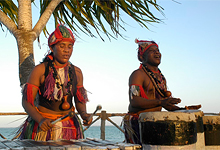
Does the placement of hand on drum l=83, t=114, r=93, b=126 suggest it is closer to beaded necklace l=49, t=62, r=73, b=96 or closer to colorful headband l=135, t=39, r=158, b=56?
beaded necklace l=49, t=62, r=73, b=96

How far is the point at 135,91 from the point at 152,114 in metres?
1.11

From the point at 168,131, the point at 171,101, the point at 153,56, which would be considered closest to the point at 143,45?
the point at 153,56

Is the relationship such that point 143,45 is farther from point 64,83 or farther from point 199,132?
point 199,132

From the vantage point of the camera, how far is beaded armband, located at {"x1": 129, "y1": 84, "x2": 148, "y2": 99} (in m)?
3.37

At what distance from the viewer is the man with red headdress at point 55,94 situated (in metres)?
2.87

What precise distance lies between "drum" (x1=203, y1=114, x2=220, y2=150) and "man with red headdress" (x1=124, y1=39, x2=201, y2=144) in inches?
12.4

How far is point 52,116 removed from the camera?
292cm

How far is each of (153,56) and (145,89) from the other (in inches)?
18.8

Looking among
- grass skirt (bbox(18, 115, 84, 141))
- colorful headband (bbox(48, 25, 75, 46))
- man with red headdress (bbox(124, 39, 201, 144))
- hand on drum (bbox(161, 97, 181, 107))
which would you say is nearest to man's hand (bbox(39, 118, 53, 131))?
grass skirt (bbox(18, 115, 84, 141))

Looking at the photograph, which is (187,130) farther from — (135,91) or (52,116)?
(52,116)

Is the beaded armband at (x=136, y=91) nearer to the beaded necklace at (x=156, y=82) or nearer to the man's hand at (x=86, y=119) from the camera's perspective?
the beaded necklace at (x=156, y=82)

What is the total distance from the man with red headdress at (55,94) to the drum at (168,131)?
0.72 m

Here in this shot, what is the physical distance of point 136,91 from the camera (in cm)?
338

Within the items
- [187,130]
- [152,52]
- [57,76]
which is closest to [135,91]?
[152,52]
